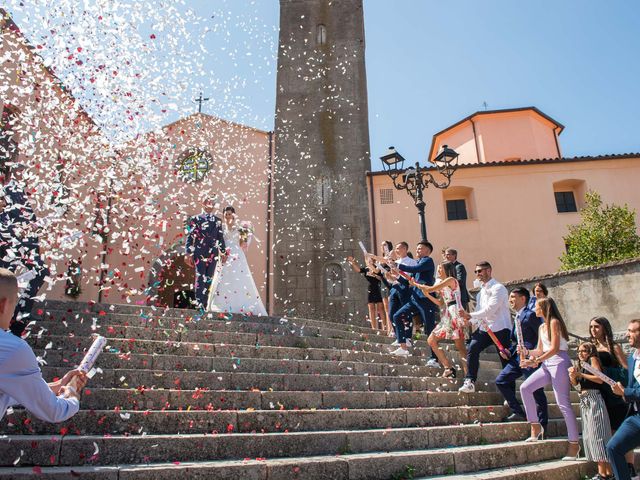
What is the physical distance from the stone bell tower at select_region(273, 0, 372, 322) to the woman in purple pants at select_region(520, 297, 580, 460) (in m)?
10.8

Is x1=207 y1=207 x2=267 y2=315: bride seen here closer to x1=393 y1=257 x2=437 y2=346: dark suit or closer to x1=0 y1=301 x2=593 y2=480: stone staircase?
x1=0 y1=301 x2=593 y2=480: stone staircase

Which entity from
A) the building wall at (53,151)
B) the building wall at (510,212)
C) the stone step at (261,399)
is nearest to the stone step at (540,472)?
the stone step at (261,399)

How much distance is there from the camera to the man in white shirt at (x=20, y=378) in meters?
2.35

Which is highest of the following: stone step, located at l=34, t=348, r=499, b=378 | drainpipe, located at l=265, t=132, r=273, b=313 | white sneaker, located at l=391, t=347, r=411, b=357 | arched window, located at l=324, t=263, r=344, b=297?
drainpipe, located at l=265, t=132, r=273, b=313

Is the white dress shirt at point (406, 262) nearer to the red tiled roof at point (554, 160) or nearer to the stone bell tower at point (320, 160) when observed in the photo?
the stone bell tower at point (320, 160)

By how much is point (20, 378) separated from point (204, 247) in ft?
20.7

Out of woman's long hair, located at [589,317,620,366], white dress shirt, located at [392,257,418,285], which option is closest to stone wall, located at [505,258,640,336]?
white dress shirt, located at [392,257,418,285]

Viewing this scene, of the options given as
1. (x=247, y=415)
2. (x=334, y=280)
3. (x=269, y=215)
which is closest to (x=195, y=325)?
(x=247, y=415)

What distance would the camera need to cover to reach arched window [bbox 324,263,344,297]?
16719 millimetres

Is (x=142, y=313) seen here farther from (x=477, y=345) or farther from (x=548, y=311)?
(x=548, y=311)

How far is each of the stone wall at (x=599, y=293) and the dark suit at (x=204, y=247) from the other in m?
7.75

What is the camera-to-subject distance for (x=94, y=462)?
371cm

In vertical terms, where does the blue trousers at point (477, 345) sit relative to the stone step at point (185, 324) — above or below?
below

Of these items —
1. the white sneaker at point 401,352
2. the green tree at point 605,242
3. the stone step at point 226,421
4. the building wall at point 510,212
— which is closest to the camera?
the stone step at point 226,421
